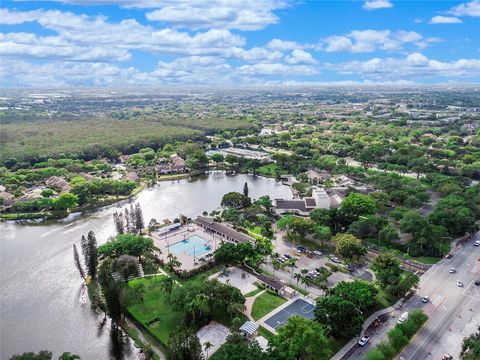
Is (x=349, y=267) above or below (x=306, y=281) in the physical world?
below

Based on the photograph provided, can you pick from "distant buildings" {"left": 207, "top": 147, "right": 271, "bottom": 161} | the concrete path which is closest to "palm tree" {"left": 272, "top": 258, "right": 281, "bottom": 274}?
the concrete path

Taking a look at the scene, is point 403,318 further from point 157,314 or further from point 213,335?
point 157,314

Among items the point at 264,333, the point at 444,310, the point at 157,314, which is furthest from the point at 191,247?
the point at 444,310

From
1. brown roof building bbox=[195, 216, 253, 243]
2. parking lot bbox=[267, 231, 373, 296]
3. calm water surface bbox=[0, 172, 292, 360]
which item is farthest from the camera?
brown roof building bbox=[195, 216, 253, 243]

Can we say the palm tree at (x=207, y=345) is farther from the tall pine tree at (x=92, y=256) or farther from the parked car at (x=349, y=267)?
the parked car at (x=349, y=267)

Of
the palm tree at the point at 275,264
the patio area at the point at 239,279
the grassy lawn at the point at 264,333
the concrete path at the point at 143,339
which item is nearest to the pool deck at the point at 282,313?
the grassy lawn at the point at 264,333

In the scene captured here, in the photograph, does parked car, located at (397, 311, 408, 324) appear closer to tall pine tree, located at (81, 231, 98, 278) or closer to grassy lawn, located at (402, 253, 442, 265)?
grassy lawn, located at (402, 253, 442, 265)
